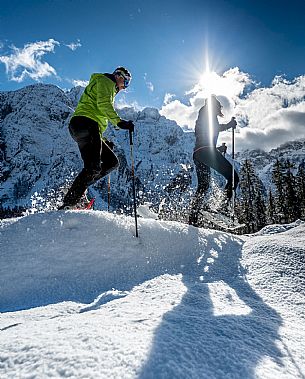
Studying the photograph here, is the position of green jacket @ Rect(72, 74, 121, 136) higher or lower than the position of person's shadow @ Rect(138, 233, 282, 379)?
higher

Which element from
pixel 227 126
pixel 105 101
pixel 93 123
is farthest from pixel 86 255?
pixel 227 126

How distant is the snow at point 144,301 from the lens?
1.28 metres

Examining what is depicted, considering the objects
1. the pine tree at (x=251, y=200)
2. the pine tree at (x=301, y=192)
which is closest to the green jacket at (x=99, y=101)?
the pine tree at (x=251, y=200)

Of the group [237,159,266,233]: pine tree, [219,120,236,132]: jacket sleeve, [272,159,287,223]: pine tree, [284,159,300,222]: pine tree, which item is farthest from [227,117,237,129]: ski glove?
[272,159,287,223]: pine tree

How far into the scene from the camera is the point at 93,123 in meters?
5.05

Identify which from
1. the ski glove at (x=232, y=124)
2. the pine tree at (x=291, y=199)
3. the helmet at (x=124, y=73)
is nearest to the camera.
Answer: the helmet at (x=124, y=73)

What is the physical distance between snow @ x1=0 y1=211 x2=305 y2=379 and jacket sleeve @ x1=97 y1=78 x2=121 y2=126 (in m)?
1.59

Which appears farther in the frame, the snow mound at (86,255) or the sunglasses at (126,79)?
the sunglasses at (126,79)

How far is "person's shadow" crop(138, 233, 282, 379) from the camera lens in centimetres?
127

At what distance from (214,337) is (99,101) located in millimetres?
4115

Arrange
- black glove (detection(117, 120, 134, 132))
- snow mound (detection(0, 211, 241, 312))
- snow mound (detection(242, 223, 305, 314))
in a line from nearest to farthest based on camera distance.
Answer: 1. snow mound (detection(242, 223, 305, 314))
2. snow mound (detection(0, 211, 241, 312))
3. black glove (detection(117, 120, 134, 132))

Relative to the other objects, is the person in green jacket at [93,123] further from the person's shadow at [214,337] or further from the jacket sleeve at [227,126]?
the jacket sleeve at [227,126]

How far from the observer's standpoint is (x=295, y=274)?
3293mm

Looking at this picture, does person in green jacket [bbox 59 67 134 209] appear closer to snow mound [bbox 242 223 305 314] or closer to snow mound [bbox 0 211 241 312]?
snow mound [bbox 0 211 241 312]
